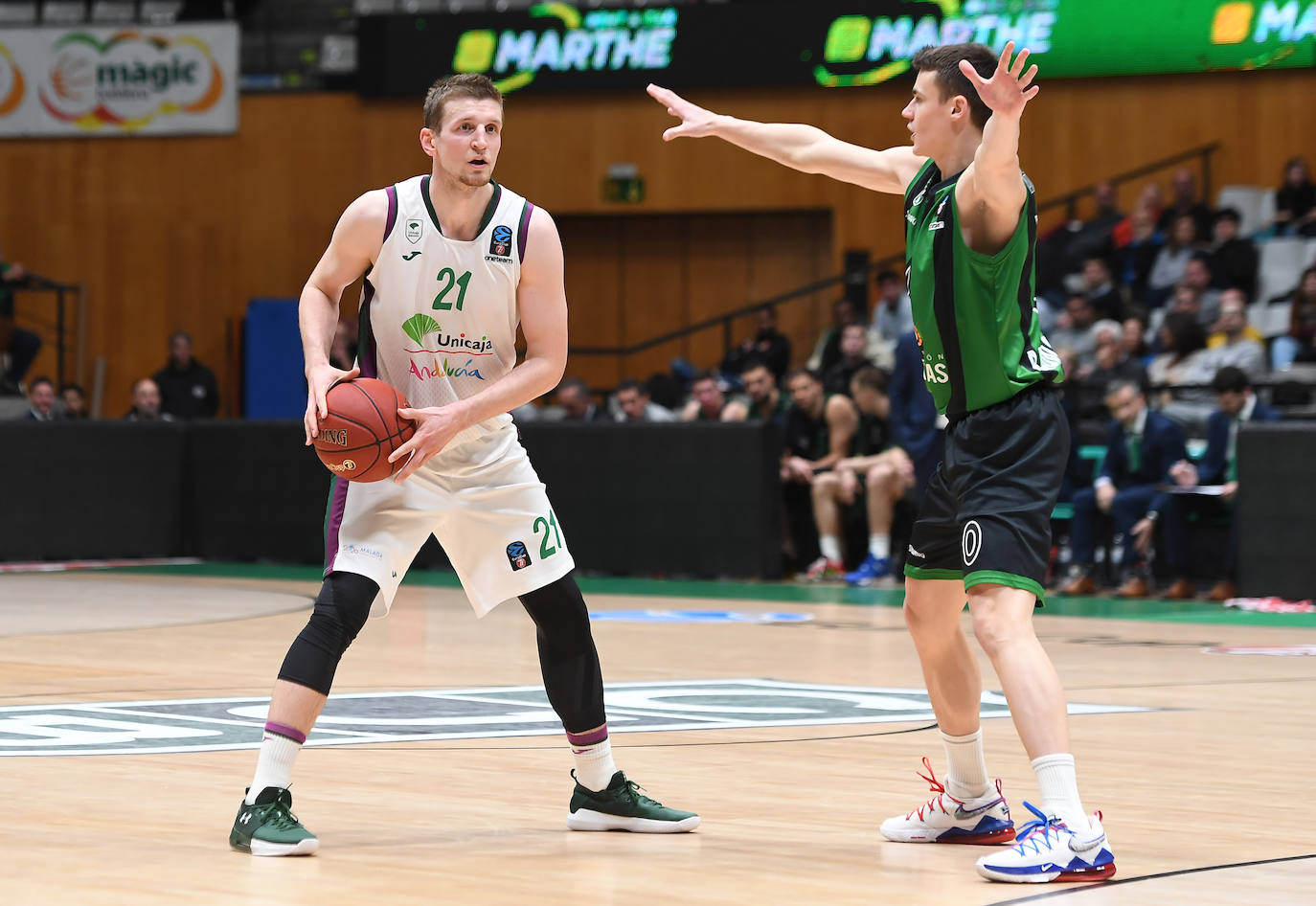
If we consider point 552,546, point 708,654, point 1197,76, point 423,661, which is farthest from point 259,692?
point 1197,76

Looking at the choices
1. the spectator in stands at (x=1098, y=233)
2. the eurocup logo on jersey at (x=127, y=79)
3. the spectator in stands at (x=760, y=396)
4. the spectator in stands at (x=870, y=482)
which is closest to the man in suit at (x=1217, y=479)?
the spectator in stands at (x=870, y=482)

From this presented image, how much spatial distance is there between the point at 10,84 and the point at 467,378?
2069 cm

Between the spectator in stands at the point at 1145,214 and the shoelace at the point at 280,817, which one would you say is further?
the spectator in stands at the point at 1145,214

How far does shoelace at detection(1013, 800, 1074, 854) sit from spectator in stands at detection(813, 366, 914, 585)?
33.9 feet

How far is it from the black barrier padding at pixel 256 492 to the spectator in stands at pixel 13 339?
9.39 ft

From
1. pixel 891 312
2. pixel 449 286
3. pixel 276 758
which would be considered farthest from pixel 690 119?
pixel 891 312

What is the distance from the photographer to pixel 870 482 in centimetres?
1523

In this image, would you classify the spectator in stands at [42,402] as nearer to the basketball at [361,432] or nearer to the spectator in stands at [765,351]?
the spectator in stands at [765,351]

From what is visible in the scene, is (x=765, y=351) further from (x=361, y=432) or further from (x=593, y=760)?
(x=361, y=432)

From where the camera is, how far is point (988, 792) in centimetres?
544

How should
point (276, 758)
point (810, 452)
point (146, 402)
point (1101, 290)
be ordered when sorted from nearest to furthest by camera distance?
point (276, 758) → point (810, 452) → point (1101, 290) → point (146, 402)

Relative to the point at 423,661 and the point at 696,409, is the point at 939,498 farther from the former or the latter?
the point at 696,409

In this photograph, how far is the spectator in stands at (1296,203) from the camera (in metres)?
17.8

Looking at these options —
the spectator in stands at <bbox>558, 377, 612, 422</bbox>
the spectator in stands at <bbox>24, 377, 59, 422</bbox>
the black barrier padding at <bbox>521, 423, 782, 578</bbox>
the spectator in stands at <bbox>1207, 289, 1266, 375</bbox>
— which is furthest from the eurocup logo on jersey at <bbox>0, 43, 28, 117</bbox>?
the spectator in stands at <bbox>1207, 289, 1266, 375</bbox>
